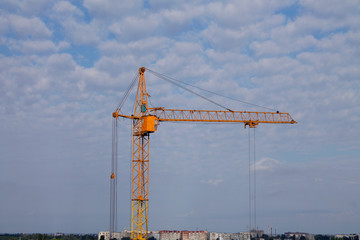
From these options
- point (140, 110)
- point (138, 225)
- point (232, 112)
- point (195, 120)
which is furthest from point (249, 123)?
point (138, 225)

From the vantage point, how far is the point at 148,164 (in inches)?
3314

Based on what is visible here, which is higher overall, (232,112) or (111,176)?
(232,112)

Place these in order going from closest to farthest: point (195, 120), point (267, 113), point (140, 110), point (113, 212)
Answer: point (113, 212) < point (140, 110) < point (195, 120) < point (267, 113)

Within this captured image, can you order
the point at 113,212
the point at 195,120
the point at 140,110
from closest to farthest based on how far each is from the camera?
the point at 113,212, the point at 140,110, the point at 195,120

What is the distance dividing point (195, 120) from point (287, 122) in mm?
23300

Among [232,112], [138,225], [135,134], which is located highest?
[232,112]

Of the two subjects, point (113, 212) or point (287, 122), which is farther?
point (287, 122)

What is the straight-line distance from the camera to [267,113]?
10019cm

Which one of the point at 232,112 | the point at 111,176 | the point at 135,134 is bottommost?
the point at 111,176

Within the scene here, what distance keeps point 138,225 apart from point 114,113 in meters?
21.4

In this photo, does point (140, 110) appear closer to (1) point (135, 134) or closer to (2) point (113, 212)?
(1) point (135, 134)

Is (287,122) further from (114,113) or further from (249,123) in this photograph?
(114,113)

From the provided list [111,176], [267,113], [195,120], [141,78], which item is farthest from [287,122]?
[111,176]

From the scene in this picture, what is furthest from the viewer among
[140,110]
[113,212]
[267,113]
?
[267,113]
